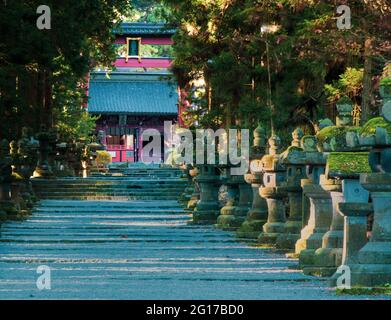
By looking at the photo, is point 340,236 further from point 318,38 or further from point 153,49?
point 153,49

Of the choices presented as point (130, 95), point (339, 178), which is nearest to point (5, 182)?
point (339, 178)

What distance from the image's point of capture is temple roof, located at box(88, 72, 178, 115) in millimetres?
91312

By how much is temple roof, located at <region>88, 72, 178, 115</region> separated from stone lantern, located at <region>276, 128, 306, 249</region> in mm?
66313

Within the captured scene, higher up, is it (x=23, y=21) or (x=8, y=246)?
(x=23, y=21)

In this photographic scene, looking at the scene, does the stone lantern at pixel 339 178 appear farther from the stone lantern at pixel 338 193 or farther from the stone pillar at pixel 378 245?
the stone pillar at pixel 378 245

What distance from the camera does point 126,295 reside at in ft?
52.3

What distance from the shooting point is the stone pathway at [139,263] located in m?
16.5

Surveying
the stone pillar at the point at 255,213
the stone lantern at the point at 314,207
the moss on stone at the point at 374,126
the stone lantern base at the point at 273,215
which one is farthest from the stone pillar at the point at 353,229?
the stone pillar at the point at 255,213

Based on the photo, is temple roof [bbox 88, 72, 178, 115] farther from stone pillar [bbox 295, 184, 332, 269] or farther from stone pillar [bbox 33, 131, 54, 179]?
stone pillar [bbox 295, 184, 332, 269]

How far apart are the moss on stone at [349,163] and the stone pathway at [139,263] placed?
1414 millimetres

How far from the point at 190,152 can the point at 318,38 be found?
16.6 meters

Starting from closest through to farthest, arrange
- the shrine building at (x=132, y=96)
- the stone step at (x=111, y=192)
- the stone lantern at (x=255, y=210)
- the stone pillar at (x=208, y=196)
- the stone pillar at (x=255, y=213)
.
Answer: the stone lantern at (x=255, y=210) → the stone pillar at (x=255, y=213) → the stone pillar at (x=208, y=196) → the stone step at (x=111, y=192) → the shrine building at (x=132, y=96)

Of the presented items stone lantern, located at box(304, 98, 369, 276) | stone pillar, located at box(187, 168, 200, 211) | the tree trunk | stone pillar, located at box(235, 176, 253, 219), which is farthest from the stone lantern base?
stone pillar, located at box(187, 168, 200, 211)
